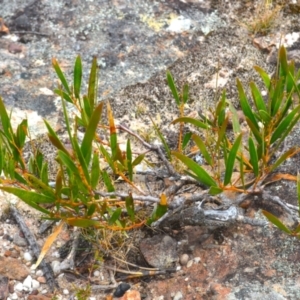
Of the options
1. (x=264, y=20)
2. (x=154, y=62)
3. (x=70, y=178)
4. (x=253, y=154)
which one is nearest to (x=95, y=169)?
(x=70, y=178)

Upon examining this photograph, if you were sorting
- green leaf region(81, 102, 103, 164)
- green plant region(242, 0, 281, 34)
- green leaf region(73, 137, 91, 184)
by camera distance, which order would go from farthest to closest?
green plant region(242, 0, 281, 34), green leaf region(73, 137, 91, 184), green leaf region(81, 102, 103, 164)

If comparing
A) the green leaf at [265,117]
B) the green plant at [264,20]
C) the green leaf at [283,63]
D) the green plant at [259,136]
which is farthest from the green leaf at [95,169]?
the green plant at [264,20]

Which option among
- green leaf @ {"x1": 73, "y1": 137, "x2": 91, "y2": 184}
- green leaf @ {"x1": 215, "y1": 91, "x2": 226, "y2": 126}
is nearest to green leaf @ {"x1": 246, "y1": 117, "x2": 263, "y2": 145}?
Result: green leaf @ {"x1": 215, "y1": 91, "x2": 226, "y2": 126}

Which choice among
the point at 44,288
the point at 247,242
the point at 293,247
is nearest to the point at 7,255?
the point at 44,288

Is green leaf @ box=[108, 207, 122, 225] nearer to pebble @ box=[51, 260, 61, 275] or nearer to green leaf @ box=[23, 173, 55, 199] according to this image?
green leaf @ box=[23, 173, 55, 199]

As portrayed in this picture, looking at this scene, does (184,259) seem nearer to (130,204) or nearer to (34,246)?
(130,204)

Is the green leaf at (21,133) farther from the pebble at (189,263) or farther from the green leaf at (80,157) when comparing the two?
the pebble at (189,263)

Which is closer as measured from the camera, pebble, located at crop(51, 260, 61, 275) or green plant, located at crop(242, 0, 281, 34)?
pebble, located at crop(51, 260, 61, 275)

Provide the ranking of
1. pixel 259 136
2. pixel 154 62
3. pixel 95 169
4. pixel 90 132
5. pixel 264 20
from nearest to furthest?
pixel 90 132
pixel 95 169
pixel 259 136
pixel 154 62
pixel 264 20
